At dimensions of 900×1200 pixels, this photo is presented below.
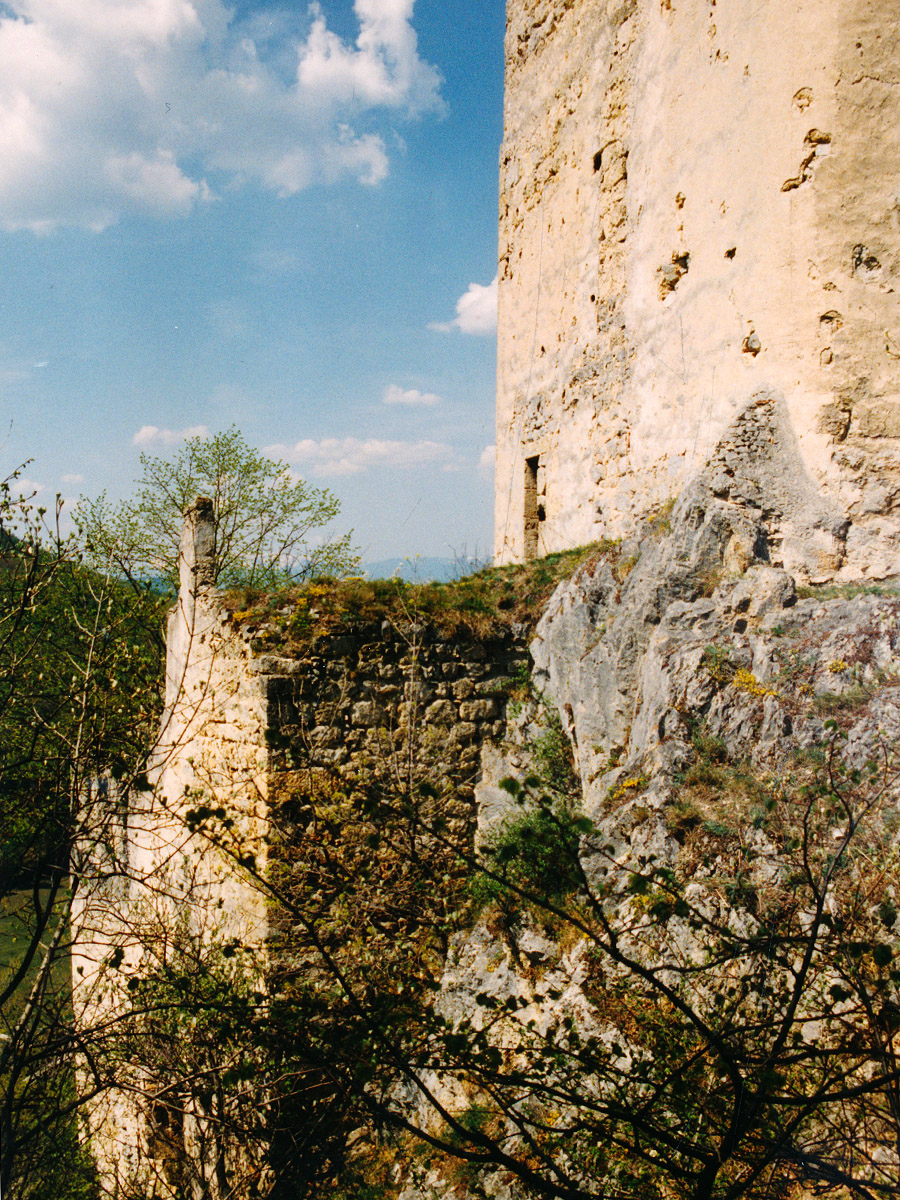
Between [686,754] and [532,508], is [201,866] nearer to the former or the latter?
[686,754]

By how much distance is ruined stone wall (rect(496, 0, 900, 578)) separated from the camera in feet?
20.0

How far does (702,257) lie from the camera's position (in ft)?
24.1

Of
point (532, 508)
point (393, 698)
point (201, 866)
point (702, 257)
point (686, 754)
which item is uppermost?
point (702, 257)

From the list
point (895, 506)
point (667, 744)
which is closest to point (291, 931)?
point (667, 744)

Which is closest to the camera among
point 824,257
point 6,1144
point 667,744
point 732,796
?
point 6,1144

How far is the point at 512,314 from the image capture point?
11.5 meters

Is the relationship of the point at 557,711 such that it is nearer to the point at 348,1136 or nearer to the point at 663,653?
the point at 663,653

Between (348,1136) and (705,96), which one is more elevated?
(705,96)

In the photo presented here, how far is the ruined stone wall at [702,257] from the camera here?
6.09m

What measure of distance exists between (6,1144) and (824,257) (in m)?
7.75

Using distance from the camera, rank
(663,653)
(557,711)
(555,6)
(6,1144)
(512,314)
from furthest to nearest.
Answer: (512,314)
(555,6)
(557,711)
(663,653)
(6,1144)

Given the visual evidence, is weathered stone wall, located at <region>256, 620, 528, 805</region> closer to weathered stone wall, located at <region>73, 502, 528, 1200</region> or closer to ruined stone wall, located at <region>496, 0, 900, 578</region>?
weathered stone wall, located at <region>73, 502, 528, 1200</region>

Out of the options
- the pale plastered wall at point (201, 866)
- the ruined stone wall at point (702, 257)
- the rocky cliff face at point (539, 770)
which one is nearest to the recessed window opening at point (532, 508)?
the ruined stone wall at point (702, 257)

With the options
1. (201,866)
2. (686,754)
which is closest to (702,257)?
(686,754)
